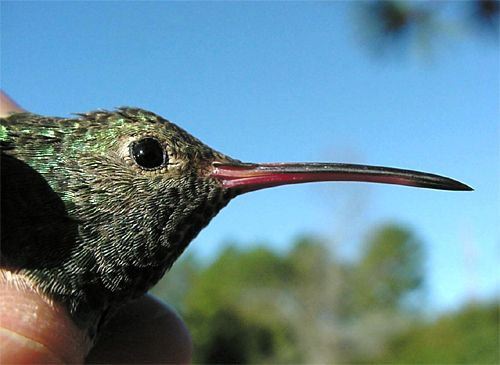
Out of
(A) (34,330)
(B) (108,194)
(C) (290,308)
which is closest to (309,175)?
(B) (108,194)

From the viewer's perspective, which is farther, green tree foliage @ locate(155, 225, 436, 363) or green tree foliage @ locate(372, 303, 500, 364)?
green tree foliage @ locate(155, 225, 436, 363)

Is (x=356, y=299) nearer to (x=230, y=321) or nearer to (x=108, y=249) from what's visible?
(x=230, y=321)

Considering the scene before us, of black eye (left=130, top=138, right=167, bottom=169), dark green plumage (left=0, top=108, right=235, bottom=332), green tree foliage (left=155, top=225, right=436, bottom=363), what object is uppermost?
black eye (left=130, top=138, right=167, bottom=169)

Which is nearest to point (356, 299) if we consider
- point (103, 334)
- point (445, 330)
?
point (445, 330)

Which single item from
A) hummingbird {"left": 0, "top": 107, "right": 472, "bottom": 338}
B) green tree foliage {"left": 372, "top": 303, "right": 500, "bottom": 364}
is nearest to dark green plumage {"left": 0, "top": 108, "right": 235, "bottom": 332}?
hummingbird {"left": 0, "top": 107, "right": 472, "bottom": 338}

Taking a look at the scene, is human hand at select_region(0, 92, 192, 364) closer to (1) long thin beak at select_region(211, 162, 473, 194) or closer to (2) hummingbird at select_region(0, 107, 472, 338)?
(2) hummingbird at select_region(0, 107, 472, 338)

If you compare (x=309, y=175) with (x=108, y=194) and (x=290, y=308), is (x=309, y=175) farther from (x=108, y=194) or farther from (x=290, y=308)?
(x=290, y=308)
